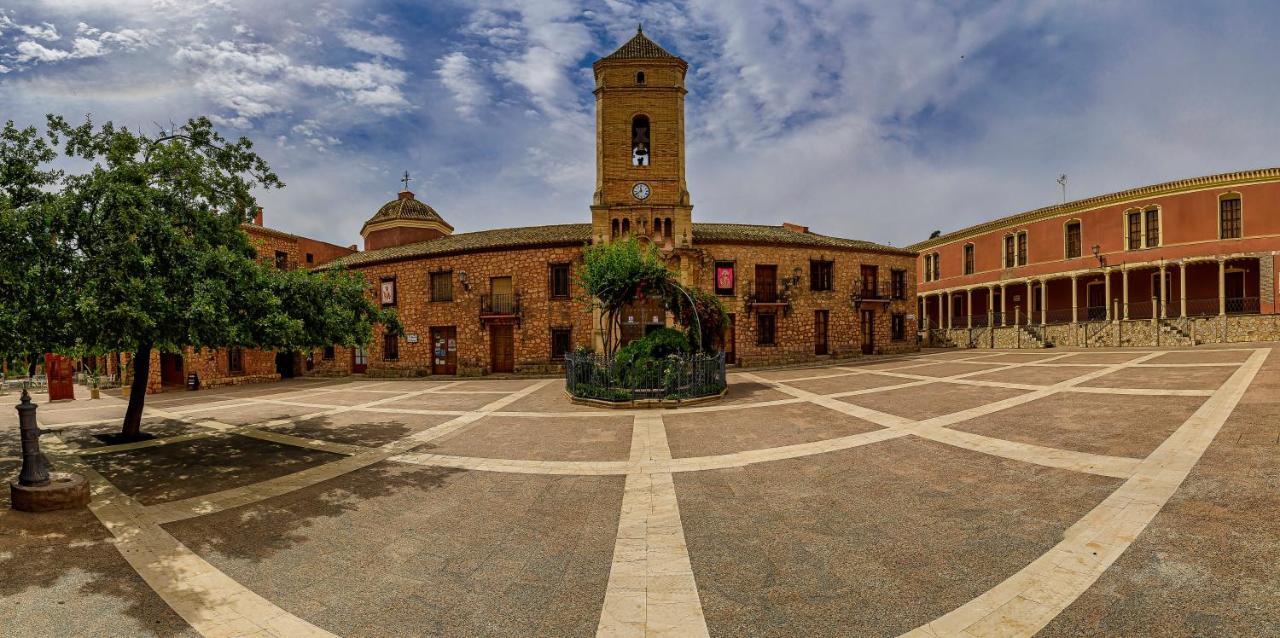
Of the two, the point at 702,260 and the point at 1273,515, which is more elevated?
the point at 702,260

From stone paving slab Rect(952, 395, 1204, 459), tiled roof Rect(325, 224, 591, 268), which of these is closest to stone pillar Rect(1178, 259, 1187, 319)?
stone paving slab Rect(952, 395, 1204, 459)

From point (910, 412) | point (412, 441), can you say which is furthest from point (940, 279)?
point (412, 441)

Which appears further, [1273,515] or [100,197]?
[100,197]

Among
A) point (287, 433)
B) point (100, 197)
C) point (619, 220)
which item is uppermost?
point (619, 220)

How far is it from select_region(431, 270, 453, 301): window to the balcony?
2.15 metres

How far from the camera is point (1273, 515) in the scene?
4348mm

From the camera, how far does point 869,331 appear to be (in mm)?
26734

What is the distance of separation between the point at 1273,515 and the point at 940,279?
37.1 meters

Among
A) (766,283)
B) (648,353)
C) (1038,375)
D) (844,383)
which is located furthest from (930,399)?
(766,283)

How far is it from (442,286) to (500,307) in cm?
361

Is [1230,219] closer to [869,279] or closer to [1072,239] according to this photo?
[1072,239]

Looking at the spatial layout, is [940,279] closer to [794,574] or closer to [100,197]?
[794,574]

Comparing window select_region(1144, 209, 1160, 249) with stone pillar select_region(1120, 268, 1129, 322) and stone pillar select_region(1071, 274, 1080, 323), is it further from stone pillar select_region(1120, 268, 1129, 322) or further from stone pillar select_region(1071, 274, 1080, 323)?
stone pillar select_region(1071, 274, 1080, 323)

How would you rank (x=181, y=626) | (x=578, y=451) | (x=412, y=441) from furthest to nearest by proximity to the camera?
(x=412, y=441) → (x=578, y=451) → (x=181, y=626)
